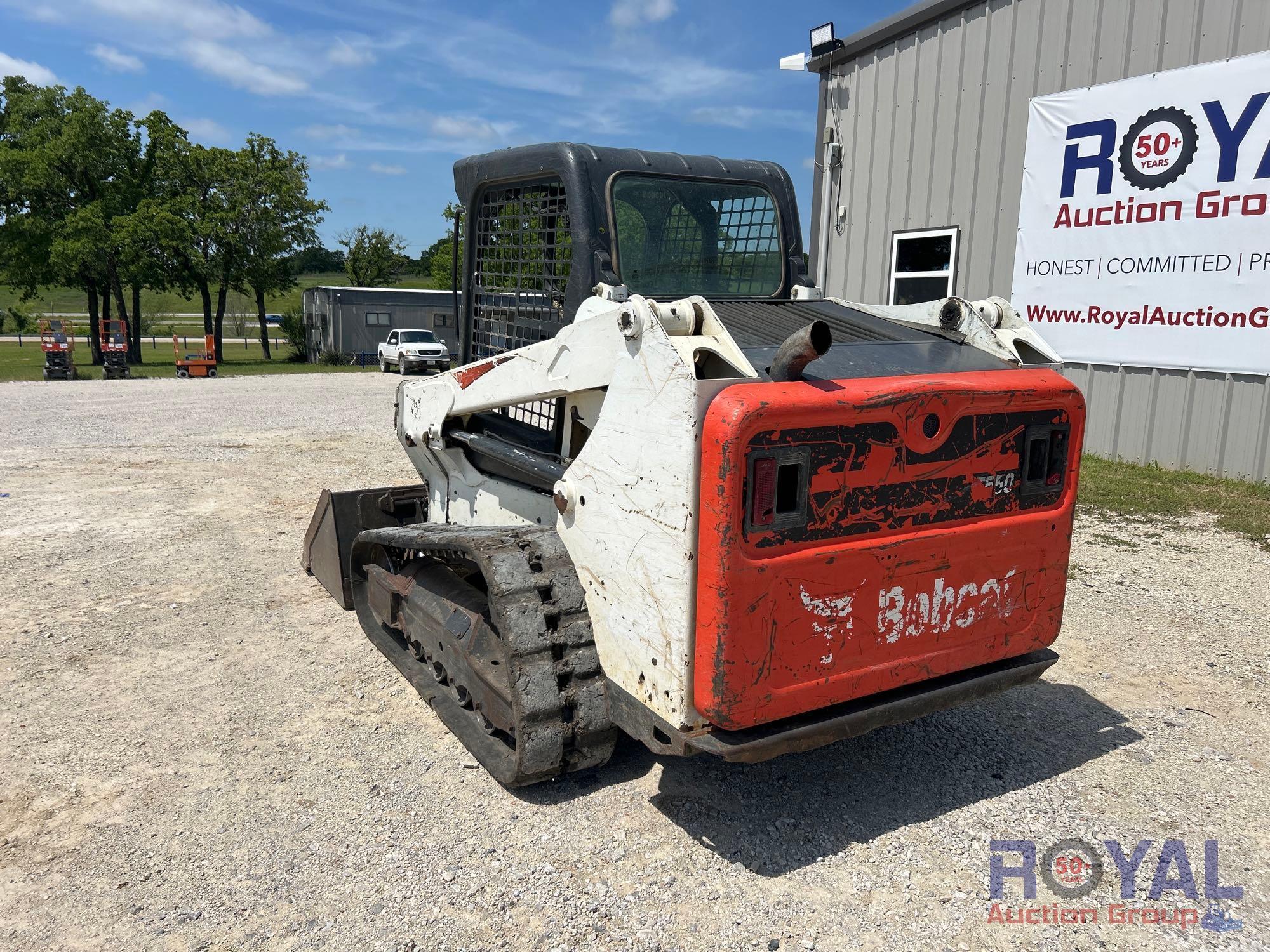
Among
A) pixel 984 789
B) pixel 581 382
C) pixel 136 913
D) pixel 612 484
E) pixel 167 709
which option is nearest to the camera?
pixel 136 913

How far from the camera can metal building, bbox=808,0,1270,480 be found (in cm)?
911

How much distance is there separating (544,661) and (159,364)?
34619 mm

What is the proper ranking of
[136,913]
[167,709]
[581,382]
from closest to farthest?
[136,913]
[581,382]
[167,709]

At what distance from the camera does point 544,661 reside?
3184mm

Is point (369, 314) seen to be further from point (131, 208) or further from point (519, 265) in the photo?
point (519, 265)

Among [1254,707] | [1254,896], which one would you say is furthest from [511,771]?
[1254,707]

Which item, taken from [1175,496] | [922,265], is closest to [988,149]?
[922,265]

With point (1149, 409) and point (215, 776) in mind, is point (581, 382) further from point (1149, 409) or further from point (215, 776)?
point (1149, 409)

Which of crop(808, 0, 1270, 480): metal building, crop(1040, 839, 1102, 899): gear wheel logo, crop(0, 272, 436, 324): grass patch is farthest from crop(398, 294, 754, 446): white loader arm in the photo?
crop(0, 272, 436, 324): grass patch

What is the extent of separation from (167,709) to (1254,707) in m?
5.02

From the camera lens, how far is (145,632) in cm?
512

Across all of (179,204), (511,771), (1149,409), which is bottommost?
(511,771)

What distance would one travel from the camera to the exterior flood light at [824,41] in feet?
40.1

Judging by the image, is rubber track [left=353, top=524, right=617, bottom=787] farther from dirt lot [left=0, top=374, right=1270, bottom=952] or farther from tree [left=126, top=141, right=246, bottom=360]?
tree [left=126, top=141, right=246, bottom=360]
